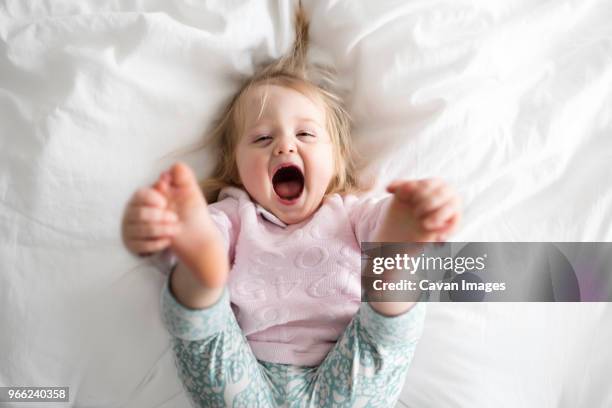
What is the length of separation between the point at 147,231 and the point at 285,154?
1.01ft

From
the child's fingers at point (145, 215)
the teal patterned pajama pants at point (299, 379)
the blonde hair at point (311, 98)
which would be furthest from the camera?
the blonde hair at point (311, 98)

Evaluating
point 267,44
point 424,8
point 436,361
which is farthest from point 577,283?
point 267,44

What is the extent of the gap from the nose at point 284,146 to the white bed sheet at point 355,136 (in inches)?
5.5

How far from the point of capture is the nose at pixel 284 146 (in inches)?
35.0

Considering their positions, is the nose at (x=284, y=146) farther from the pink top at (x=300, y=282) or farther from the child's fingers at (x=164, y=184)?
the child's fingers at (x=164, y=184)

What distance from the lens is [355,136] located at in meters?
1.02

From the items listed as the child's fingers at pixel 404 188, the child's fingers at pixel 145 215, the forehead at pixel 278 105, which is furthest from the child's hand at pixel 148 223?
the forehead at pixel 278 105

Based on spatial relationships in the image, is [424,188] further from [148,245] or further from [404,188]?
[148,245]

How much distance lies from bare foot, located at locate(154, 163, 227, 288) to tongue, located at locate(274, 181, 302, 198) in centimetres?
27

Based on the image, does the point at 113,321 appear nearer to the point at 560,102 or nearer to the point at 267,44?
the point at 267,44

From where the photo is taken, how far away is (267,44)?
3.31 feet

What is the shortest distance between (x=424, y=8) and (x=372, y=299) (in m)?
0.50

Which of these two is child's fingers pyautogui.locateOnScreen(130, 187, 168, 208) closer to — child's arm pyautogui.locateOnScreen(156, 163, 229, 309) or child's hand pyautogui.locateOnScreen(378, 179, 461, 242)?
child's arm pyautogui.locateOnScreen(156, 163, 229, 309)

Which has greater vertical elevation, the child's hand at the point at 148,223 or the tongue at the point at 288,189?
the tongue at the point at 288,189
